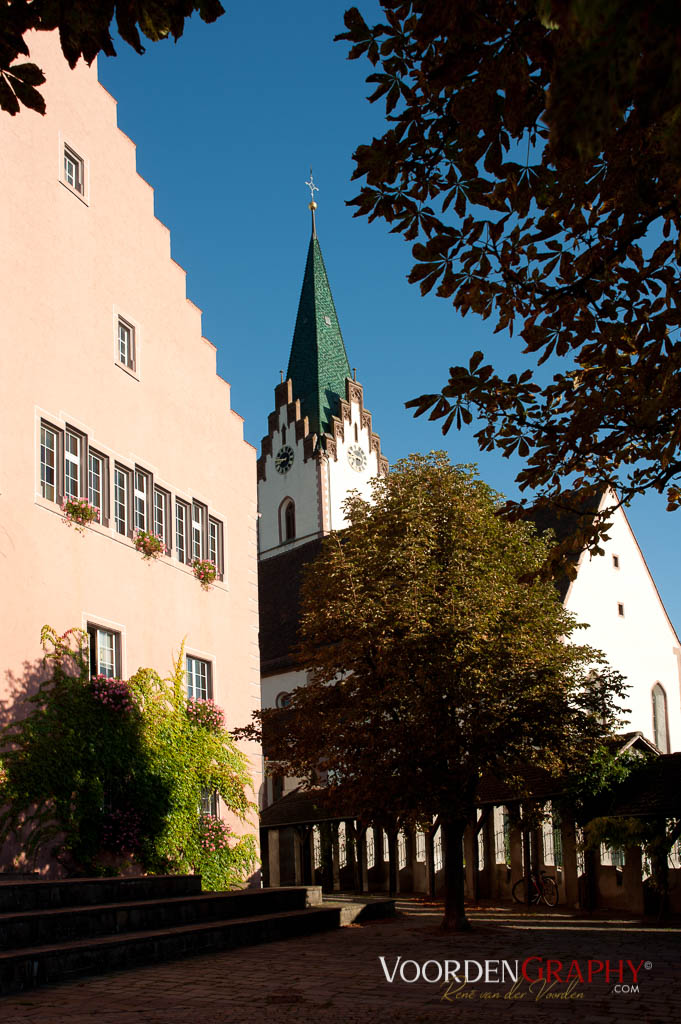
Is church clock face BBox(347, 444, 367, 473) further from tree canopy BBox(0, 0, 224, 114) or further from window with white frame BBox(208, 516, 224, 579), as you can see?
tree canopy BBox(0, 0, 224, 114)

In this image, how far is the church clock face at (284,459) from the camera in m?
73.0

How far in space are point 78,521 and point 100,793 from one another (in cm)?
447

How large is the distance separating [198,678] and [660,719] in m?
23.8

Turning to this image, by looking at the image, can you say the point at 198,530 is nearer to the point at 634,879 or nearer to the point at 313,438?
the point at 634,879

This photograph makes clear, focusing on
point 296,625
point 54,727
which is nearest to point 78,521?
point 54,727

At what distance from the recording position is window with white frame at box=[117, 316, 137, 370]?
2080 centimetres

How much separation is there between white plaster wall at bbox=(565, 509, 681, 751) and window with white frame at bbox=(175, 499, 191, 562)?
726 inches

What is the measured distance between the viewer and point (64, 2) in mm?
4137

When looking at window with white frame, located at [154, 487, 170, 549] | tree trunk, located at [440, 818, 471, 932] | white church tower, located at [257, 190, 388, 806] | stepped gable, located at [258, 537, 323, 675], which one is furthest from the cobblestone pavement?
white church tower, located at [257, 190, 388, 806]

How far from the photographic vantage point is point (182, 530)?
22109 millimetres

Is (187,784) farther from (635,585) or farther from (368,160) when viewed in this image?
(635,585)

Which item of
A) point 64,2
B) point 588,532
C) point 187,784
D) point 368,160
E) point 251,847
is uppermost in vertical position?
point 368,160

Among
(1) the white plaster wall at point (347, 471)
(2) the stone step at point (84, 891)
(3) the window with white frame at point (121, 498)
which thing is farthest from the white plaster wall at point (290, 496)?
(2) the stone step at point (84, 891)

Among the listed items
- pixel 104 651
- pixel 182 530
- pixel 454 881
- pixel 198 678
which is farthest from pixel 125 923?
pixel 182 530
